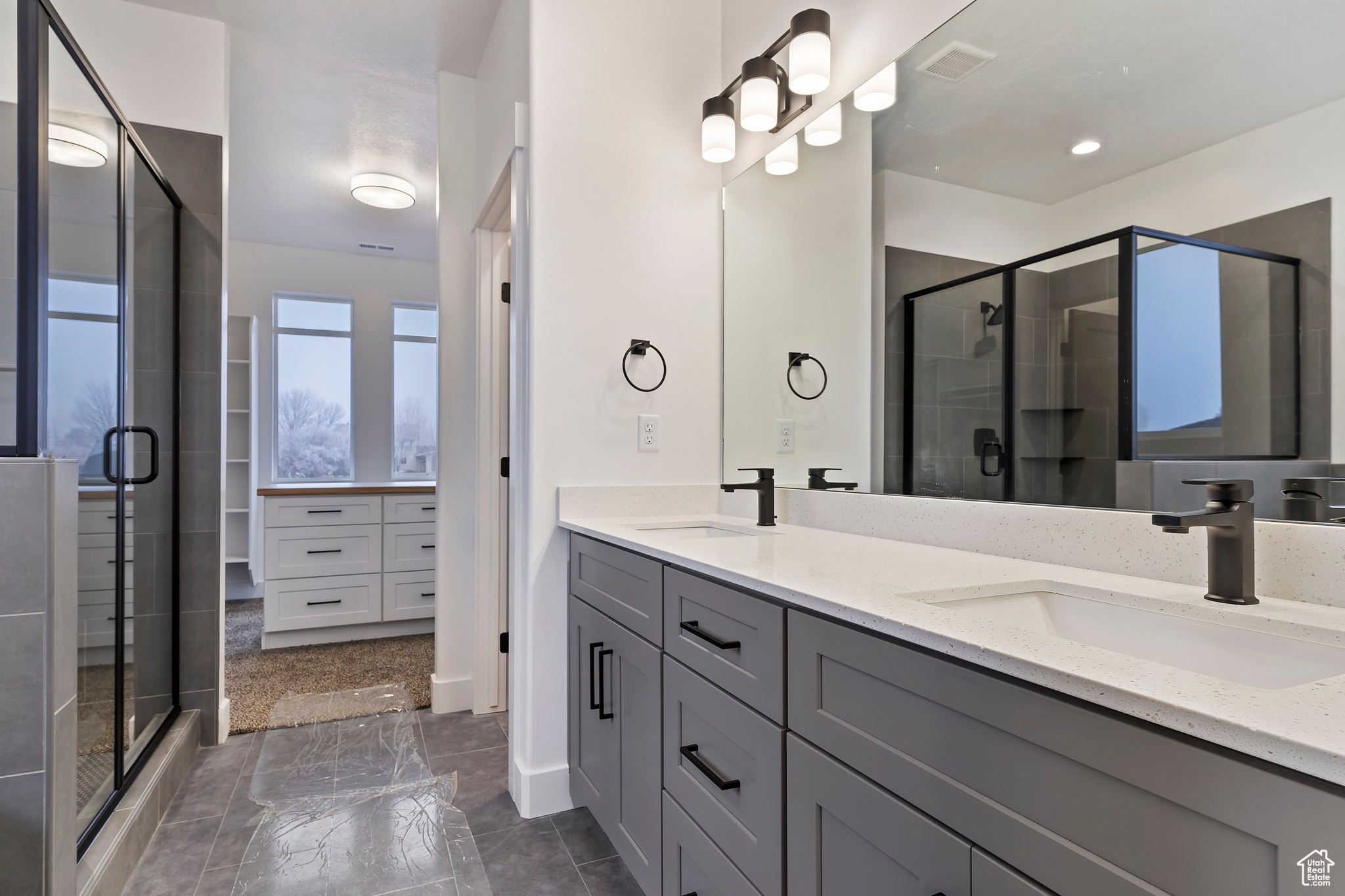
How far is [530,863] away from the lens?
1771mm

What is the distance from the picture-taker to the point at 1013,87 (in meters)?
1.33

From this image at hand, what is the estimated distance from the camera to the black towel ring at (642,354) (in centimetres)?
213

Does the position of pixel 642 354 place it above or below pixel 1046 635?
above

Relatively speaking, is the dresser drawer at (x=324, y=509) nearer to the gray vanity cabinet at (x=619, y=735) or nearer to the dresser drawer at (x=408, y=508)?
the dresser drawer at (x=408, y=508)

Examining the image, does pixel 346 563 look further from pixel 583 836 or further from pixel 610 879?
pixel 610 879

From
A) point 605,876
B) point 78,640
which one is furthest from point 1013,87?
point 78,640

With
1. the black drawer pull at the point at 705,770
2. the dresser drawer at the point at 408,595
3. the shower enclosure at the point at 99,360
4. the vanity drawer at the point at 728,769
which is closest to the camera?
the vanity drawer at the point at 728,769

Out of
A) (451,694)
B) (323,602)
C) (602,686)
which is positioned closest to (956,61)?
(602,686)

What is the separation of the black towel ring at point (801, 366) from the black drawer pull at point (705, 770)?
104 cm

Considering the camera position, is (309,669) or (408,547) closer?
(309,669)

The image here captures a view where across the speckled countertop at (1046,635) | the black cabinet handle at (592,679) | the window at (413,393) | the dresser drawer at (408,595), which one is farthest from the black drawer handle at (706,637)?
the window at (413,393)

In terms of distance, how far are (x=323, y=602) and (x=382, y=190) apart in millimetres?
2411

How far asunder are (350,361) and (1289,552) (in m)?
5.67

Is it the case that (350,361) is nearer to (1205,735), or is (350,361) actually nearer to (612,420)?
(612,420)
